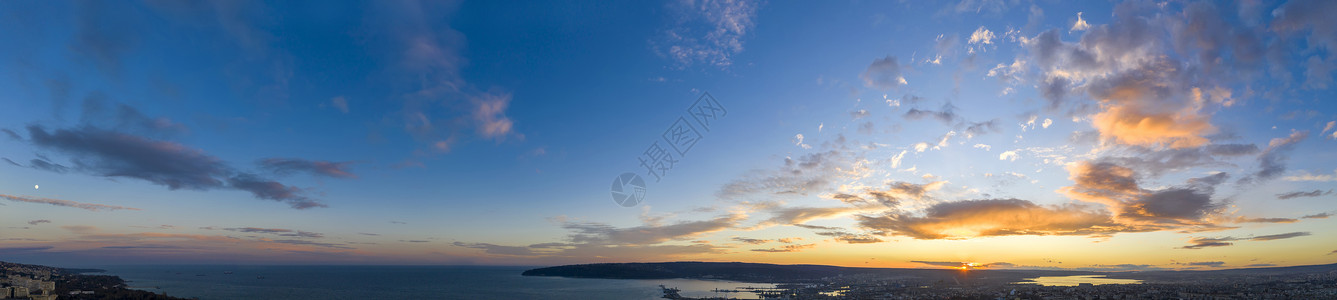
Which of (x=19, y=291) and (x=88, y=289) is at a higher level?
(x=19, y=291)

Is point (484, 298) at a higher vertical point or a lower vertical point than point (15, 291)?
lower

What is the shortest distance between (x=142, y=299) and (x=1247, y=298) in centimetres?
21445

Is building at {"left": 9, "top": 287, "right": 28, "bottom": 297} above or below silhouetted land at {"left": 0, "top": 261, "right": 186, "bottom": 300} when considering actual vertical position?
above

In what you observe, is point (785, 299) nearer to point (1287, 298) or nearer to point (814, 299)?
point (814, 299)

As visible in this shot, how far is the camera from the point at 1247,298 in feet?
345

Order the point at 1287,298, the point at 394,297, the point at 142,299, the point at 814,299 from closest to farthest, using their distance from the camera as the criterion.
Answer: the point at 142,299 < the point at 1287,298 < the point at 814,299 < the point at 394,297

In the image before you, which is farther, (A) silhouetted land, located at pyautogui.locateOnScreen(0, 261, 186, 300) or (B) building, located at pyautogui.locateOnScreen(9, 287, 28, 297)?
(A) silhouetted land, located at pyautogui.locateOnScreen(0, 261, 186, 300)

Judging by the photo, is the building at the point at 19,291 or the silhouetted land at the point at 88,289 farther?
the silhouetted land at the point at 88,289

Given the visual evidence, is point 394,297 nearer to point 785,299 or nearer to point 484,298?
point 484,298

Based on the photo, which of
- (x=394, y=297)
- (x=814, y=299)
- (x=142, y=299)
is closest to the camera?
(x=142, y=299)

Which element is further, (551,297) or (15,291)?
(551,297)

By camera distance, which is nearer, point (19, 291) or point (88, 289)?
point (19, 291)

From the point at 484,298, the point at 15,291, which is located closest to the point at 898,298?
the point at 484,298

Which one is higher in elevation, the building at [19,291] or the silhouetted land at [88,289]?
the building at [19,291]
